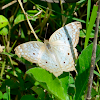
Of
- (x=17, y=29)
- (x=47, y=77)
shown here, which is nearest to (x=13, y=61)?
(x=17, y=29)

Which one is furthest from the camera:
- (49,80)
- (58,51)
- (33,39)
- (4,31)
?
(33,39)

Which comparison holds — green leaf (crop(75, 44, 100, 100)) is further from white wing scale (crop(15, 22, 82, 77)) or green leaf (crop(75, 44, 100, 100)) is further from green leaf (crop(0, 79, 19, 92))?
green leaf (crop(0, 79, 19, 92))

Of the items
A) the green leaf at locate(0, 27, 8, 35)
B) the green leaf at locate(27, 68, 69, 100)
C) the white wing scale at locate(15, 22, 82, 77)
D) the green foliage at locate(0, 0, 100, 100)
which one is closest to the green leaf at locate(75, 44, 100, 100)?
the green foliage at locate(0, 0, 100, 100)

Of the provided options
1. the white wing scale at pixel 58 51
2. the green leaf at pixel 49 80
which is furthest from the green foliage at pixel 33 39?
the white wing scale at pixel 58 51

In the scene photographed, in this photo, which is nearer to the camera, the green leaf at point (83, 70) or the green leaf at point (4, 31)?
the green leaf at point (83, 70)

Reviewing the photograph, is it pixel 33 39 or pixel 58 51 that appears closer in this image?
pixel 58 51

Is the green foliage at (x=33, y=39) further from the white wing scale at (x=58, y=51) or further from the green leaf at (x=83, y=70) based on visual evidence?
the white wing scale at (x=58, y=51)

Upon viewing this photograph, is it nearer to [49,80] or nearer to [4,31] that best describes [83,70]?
[49,80]

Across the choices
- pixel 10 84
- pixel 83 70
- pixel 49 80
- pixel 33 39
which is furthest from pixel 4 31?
pixel 83 70

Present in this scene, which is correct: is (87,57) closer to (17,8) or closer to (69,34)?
(69,34)
